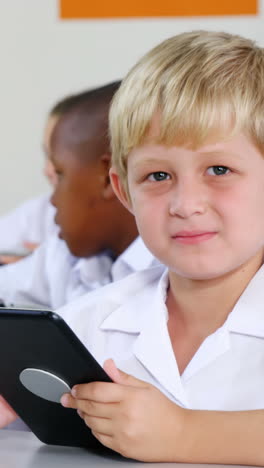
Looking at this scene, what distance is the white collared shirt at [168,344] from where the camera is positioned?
92 centimetres

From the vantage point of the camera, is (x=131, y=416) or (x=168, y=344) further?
(x=168, y=344)

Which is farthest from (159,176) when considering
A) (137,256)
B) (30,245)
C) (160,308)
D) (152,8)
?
(152,8)

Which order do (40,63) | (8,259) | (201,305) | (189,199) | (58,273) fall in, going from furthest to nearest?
(40,63), (8,259), (58,273), (201,305), (189,199)

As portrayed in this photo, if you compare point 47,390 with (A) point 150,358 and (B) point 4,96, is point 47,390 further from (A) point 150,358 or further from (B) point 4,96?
(B) point 4,96

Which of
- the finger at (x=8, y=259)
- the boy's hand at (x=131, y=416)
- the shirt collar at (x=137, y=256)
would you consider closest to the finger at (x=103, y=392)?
the boy's hand at (x=131, y=416)

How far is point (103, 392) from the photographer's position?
757mm

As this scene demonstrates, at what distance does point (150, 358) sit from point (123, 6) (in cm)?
180

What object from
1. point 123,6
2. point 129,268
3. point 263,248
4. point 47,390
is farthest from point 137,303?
point 123,6

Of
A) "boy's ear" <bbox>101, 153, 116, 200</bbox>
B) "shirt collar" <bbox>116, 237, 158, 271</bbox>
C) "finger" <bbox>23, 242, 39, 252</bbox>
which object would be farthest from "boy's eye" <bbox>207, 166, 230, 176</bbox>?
"finger" <bbox>23, 242, 39, 252</bbox>

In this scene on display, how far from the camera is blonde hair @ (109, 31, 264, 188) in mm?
901

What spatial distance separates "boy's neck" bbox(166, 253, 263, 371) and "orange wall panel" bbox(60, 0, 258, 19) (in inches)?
63.9

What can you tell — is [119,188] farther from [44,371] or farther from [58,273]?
[58,273]

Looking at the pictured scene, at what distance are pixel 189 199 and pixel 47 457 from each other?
0.93 feet

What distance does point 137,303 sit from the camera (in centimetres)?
Answer: 104
